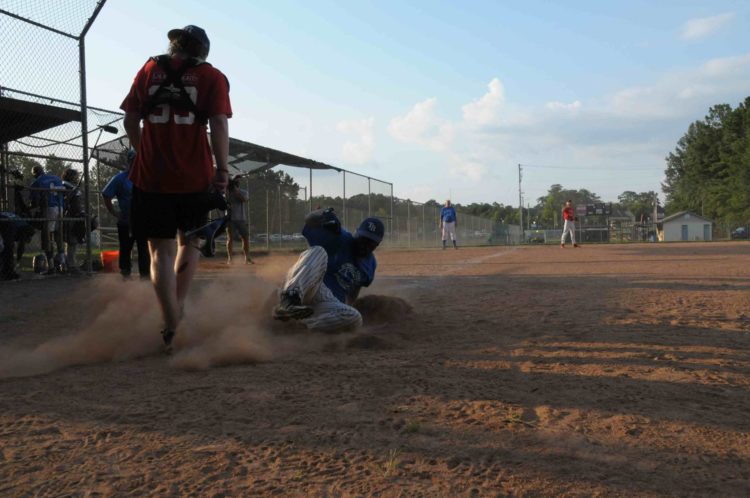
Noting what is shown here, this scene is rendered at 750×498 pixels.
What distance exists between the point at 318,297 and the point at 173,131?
48.7 inches

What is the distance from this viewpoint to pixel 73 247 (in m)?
8.27

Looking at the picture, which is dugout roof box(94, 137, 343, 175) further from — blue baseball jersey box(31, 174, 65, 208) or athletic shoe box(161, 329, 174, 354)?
athletic shoe box(161, 329, 174, 354)

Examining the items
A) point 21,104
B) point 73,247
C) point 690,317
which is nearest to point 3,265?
point 73,247

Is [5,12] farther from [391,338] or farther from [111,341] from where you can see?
[391,338]

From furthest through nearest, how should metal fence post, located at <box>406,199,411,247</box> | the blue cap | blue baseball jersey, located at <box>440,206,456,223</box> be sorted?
1. metal fence post, located at <box>406,199,411,247</box>
2. blue baseball jersey, located at <box>440,206,456,223</box>
3. the blue cap

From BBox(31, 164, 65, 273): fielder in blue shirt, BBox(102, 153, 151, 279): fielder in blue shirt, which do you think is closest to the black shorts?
BBox(102, 153, 151, 279): fielder in blue shirt

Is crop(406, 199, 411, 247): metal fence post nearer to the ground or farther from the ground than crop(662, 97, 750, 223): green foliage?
nearer to the ground

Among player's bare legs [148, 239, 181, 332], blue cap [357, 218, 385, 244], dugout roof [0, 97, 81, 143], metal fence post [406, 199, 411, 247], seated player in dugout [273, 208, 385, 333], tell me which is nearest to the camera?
player's bare legs [148, 239, 181, 332]

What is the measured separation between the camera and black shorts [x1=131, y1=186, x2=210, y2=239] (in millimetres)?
3061

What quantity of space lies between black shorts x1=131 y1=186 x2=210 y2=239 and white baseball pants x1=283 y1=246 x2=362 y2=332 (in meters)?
0.62

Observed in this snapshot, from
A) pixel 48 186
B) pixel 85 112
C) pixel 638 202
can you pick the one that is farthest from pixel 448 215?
pixel 638 202

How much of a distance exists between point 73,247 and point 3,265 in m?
1.20

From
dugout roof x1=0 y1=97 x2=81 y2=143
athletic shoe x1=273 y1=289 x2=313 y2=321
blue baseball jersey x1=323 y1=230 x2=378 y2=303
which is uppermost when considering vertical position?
dugout roof x1=0 y1=97 x2=81 y2=143

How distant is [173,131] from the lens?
3.06 metres
